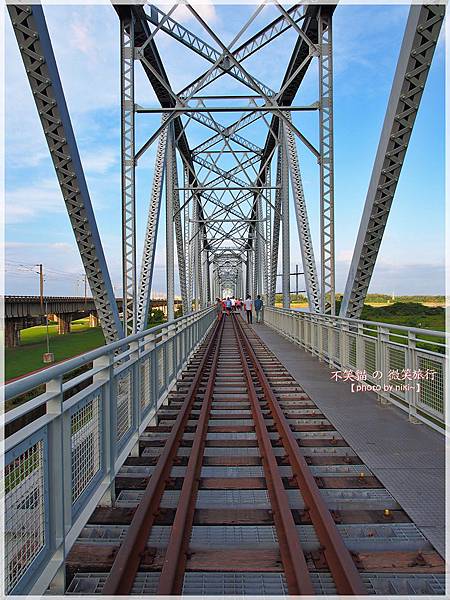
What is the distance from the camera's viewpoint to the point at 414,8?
21.8 feet

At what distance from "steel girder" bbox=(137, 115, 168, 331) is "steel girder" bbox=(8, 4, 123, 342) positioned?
14.7 ft

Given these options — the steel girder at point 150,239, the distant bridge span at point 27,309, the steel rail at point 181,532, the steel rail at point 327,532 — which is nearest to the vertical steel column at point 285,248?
the steel girder at point 150,239

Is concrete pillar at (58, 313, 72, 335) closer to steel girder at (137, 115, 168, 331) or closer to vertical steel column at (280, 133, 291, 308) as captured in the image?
vertical steel column at (280, 133, 291, 308)

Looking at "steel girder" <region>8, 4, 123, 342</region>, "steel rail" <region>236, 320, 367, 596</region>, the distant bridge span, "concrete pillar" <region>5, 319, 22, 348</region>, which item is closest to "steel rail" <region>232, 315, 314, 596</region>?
"steel rail" <region>236, 320, 367, 596</region>

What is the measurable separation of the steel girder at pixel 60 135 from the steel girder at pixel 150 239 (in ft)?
14.7

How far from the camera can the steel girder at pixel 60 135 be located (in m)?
6.61

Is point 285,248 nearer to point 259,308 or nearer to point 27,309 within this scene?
point 259,308

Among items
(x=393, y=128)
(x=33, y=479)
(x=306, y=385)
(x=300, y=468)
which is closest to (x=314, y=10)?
(x=393, y=128)

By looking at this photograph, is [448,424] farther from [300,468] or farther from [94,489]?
[94,489]

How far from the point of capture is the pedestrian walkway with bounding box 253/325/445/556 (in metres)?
3.52

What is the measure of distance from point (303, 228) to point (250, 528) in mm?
13841

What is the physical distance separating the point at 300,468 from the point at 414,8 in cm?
636

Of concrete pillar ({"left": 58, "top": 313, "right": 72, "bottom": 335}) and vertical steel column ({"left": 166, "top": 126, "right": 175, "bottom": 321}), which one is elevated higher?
vertical steel column ({"left": 166, "top": 126, "right": 175, "bottom": 321})

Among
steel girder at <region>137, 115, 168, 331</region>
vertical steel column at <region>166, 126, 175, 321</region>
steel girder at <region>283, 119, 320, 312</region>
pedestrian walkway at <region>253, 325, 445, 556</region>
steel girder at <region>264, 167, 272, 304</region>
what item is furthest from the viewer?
steel girder at <region>264, 167, 272, 304</region>
